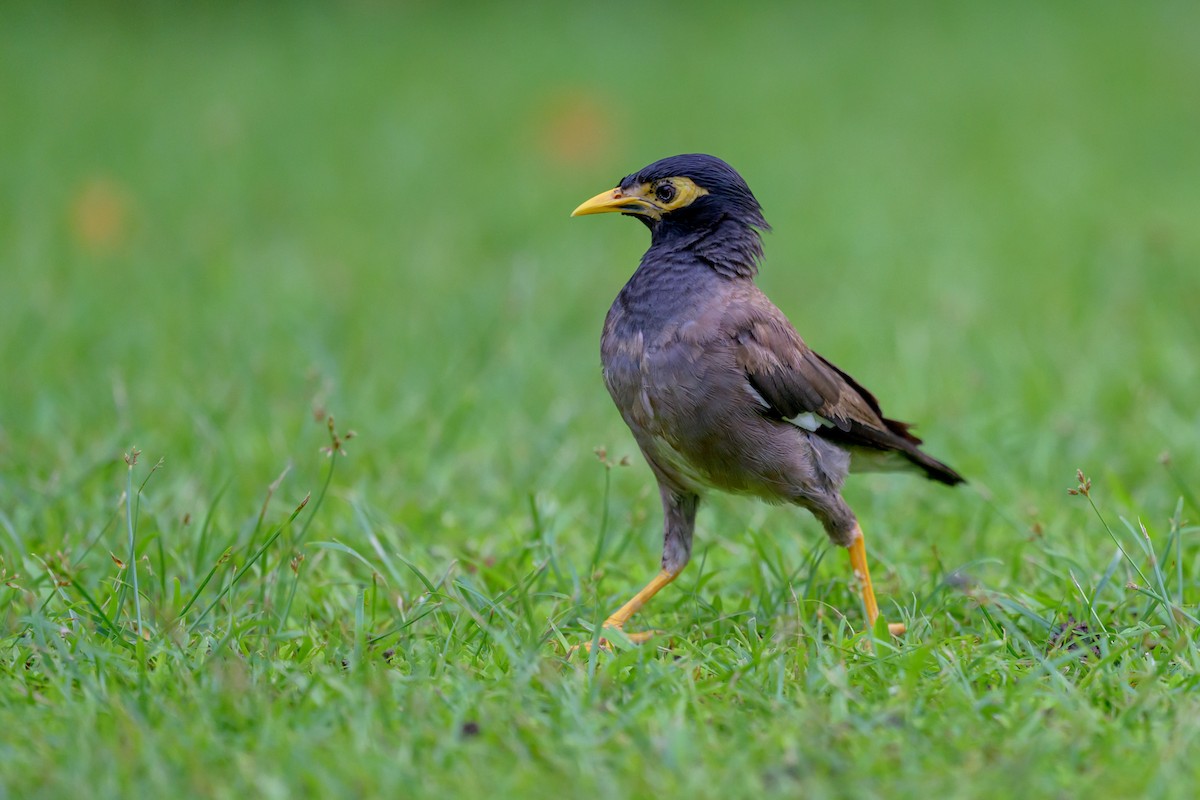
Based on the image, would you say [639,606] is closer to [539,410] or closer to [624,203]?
[624,203]

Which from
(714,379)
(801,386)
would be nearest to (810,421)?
(801,386)

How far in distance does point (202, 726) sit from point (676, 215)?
2.15 meters

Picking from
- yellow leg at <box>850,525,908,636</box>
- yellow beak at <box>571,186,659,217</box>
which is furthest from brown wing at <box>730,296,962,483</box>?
yellow beak at <box>571,186,659,217</box>

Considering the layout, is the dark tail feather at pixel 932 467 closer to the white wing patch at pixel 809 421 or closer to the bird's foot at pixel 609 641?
the white wing patch at pixel 809 421

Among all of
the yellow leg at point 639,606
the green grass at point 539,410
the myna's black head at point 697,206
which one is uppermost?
the myna's black head at point 697,206

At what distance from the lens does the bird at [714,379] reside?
4012 millimetres

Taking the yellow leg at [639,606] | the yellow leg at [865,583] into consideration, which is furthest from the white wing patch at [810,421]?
the yellow leg at [639,606]

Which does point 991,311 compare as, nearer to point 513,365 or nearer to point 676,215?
point 513,365

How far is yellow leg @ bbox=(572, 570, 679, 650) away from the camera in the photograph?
4.09m

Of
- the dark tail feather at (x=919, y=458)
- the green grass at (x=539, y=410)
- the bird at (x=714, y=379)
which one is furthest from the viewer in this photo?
the dark tail feather at (x=919, y=458)

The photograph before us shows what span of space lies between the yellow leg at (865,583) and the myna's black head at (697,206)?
0.93m

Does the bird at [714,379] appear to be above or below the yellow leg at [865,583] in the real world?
above

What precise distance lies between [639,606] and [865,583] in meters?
0.69

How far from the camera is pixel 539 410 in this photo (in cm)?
615
